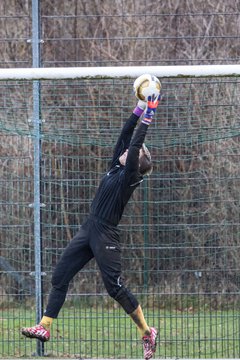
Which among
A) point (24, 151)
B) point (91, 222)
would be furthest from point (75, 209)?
point (91, 222)

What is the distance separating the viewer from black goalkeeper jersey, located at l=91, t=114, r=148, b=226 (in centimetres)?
791

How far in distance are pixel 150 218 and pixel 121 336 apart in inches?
50.9

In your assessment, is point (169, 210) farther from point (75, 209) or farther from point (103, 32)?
point (103, 32)

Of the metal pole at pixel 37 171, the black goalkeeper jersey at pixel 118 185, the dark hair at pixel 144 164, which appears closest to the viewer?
the black goalkeeper jersey at pixel 118 185

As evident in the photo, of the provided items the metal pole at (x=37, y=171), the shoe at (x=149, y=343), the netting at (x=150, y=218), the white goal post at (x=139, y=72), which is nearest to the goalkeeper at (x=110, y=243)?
the shoe at (x=149, y=343)

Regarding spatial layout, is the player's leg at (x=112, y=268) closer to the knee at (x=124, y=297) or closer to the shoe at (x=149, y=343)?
the knee at (x=124, y=297)

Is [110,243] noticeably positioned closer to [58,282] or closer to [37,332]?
[58,282]

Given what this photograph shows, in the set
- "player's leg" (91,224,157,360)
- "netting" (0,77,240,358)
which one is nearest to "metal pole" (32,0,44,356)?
"netting" (0,77,240,358)

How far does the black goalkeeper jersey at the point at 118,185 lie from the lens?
791 centimetres

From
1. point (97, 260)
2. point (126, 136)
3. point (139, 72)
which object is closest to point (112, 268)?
point (97, 260)

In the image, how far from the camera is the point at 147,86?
304 inches

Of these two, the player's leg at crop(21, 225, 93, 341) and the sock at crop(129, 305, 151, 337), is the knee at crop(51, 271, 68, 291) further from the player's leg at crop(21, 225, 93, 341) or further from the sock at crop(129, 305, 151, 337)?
the sock at crop(129, 305, 151, 337)

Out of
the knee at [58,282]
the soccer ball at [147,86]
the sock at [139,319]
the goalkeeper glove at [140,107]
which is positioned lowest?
the sock at [139,319]

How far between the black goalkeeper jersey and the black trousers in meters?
0.09
